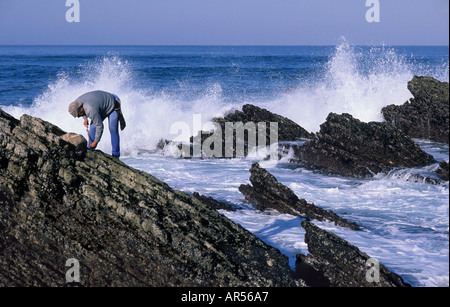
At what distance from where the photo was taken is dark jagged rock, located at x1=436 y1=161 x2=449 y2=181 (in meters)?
10.2

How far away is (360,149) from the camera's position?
11.6 meters

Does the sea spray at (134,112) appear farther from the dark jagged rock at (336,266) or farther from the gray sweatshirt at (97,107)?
the dark jagged rock at (336,266)

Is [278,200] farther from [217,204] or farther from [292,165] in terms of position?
[292,165]

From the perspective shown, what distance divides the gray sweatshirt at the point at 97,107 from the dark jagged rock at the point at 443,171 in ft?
24.4

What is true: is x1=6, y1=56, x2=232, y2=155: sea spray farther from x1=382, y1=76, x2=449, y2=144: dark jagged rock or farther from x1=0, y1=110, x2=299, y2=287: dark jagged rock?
x1=0, y1=110, x2=299, y2=287: dark jagged rock

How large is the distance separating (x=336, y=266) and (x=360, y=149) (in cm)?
667

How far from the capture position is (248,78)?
111 feet

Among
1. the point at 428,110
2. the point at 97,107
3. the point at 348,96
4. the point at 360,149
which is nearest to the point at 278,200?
the point at 97,107

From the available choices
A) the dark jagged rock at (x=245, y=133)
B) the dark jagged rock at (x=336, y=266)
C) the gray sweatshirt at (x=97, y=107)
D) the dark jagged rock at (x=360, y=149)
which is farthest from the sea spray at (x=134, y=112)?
the dark jagged rock at (x=336, y=266)

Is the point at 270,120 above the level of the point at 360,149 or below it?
above

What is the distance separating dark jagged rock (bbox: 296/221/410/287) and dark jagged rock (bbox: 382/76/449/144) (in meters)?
9.06

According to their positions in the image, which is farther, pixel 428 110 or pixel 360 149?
pixel 428 110

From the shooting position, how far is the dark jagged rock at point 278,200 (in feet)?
26.6
